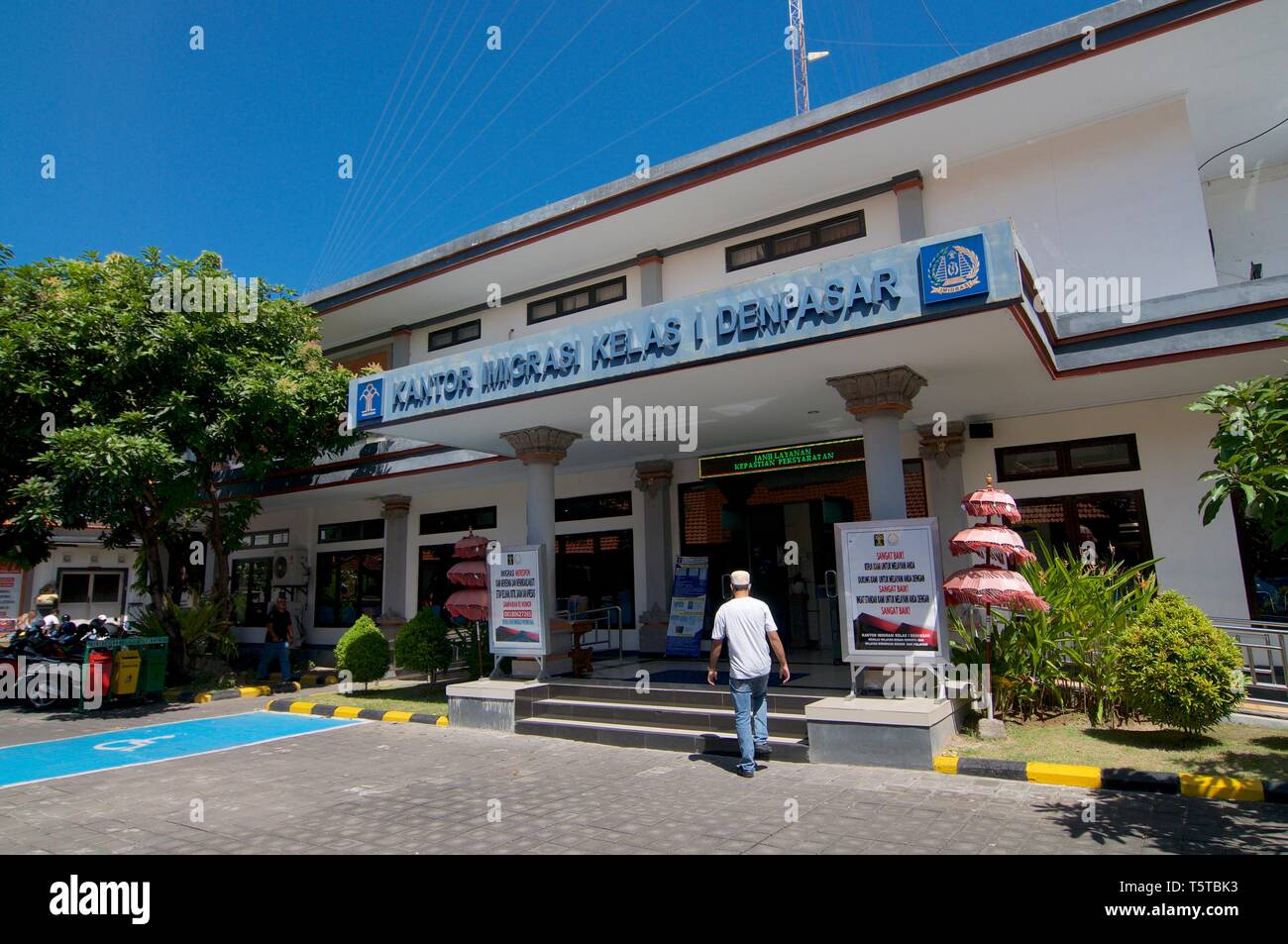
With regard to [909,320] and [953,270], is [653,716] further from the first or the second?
[953,270]

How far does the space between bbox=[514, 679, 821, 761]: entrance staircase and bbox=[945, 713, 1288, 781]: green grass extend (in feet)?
5.82

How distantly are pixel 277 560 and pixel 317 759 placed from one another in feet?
47.7

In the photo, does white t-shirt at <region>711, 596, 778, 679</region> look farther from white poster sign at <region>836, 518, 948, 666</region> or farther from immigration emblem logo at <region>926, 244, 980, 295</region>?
immigration emblem logo at <region>926, 244, 980, 295</region>

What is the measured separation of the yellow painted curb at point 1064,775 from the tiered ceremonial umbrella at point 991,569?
48.2 inches

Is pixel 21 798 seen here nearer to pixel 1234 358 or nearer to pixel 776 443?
pixel 776 443

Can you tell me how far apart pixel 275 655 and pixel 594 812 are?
42.0 ft

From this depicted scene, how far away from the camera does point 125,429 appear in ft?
42.3

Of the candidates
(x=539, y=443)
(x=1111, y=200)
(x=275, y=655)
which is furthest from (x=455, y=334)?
(x=1111, y=200)

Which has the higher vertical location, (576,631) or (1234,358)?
(1234,358)

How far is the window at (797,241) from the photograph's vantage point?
41.5 feet

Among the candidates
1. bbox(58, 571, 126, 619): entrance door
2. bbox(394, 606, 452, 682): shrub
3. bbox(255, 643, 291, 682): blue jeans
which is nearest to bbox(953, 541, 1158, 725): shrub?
bbox(394, 606, 452, 682): shrub

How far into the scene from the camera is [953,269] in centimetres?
700

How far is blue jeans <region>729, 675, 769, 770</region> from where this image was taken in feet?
24.3
